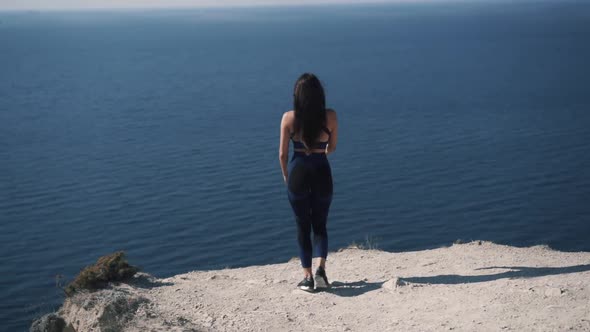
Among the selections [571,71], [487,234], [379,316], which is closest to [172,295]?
[379,316]

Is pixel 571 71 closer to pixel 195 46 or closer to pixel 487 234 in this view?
pixel 487 234

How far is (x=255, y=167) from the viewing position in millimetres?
29391

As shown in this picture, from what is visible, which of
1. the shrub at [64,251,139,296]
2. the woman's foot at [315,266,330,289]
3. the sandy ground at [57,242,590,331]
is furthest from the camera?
the shrub at [64,251,139,296]

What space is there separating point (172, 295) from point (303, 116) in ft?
10.5

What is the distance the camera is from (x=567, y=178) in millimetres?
27844

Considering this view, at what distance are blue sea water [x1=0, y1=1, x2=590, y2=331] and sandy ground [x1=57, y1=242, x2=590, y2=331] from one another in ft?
23.7

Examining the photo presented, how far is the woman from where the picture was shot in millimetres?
8516

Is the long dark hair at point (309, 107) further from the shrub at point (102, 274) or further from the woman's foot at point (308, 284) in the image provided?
the shrub at point (102, 274)

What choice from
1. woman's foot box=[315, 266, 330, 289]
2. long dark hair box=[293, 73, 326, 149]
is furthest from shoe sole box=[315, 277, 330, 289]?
long dark hair box=[293, 73, 326, 149]

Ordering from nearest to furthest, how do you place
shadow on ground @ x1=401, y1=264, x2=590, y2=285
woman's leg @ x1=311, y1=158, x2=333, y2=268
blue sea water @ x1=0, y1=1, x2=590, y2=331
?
1. woman's leg @ x1=311, y1=158, x2=333, y2=268
2. shadow on ground @ x1=401, y1=264, x2=590, y2=285
3. blue sea water @ x1=0, y1=1, x2=590, y2=331

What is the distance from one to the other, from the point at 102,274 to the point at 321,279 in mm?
3405

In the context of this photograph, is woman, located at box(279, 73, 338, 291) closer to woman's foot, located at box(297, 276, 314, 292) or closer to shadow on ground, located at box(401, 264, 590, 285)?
woman's foot, located at box(297, 276, 314, 292)

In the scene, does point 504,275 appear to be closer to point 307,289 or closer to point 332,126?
→ point 307,289

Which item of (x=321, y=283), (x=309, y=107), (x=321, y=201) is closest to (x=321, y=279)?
(x=321, y=283)
